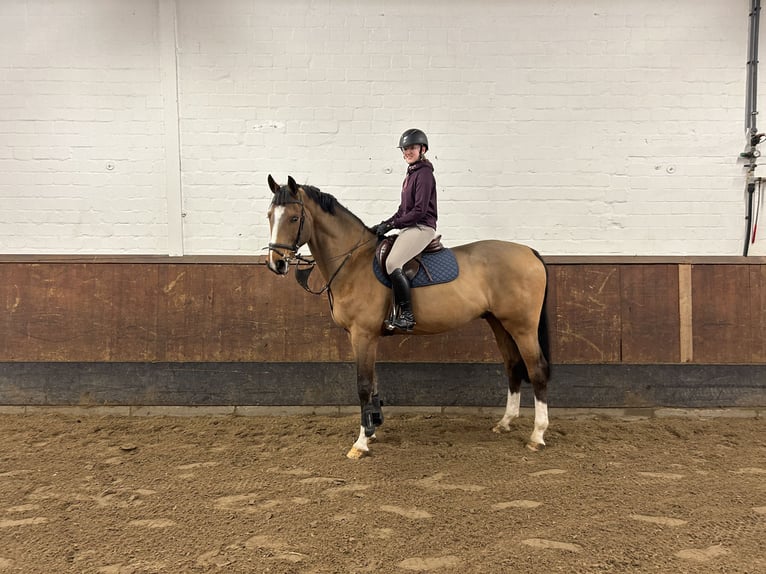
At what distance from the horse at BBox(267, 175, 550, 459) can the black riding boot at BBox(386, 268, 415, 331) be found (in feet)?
0.31

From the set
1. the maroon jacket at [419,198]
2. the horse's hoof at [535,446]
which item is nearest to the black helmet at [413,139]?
the maroon jacket at [419,198]

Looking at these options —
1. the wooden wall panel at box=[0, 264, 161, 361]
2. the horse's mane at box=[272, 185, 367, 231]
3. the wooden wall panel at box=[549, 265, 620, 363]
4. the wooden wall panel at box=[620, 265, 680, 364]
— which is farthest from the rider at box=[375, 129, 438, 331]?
the wooden wall panel at box=[0, 264, 161, 361]

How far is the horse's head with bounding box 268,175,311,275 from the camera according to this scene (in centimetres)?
308

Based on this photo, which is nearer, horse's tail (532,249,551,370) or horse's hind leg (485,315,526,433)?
horse's tail (532,249,551,370)

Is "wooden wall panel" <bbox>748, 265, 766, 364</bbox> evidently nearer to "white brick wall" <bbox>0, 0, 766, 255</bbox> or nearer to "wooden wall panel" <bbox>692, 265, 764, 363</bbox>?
"wooden wall panel" <bbox>692, 265, 764, 363</bbox>

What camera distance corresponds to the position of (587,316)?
168 inches

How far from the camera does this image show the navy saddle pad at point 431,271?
3.44 m

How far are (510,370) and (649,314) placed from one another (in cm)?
158

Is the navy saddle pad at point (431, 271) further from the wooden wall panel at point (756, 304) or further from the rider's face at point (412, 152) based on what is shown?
the wooden wall panel at point (756, 304)

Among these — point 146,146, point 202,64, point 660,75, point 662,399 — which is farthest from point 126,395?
point 660,75

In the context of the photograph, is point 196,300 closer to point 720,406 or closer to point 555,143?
point 555,143

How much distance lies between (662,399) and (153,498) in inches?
171

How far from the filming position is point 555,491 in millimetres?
2701

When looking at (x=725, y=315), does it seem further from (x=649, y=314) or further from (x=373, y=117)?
(x=373, y=117)
